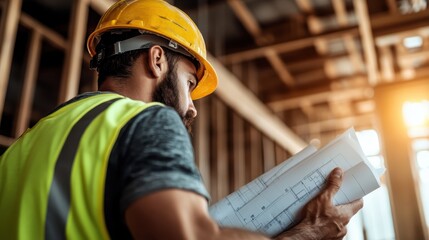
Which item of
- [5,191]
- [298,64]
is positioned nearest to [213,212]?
[5,191]

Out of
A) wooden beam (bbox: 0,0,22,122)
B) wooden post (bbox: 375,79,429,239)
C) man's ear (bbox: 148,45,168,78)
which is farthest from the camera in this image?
wooden post (bbox: 375,79,429,239)

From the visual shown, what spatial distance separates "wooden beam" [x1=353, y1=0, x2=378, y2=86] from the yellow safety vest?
427 cm

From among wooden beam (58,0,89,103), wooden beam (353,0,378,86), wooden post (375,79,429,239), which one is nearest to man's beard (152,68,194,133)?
wooden beam (58,0,89,103)

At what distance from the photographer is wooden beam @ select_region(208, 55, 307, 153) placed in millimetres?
5215

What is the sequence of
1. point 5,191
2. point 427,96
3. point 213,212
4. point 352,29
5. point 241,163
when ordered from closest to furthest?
point 5,191
point 213,212
point 427,96
point 352,29
point 241,163

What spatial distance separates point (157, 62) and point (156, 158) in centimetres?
51

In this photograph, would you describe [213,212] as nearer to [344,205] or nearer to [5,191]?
[344,205]

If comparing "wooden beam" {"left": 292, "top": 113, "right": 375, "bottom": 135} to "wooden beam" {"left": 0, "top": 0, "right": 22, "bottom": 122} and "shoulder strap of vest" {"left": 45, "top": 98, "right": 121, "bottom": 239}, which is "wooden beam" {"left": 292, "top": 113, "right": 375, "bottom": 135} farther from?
"shoulder strap of vest" {"left": 45, "top": 98, "right": 121, "bottom": 239}

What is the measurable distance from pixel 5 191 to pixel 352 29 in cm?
494

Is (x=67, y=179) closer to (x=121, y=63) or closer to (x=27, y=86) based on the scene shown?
(x=121, y=63)

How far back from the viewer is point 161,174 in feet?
2.62

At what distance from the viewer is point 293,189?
1.15 m

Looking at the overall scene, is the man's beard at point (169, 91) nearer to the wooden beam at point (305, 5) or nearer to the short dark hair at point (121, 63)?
the short dark hair at point (121, 63)

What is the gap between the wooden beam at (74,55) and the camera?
3088mm
